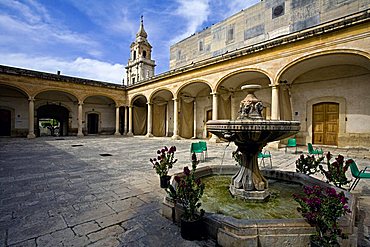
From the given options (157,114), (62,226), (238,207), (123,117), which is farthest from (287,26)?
(123,117)

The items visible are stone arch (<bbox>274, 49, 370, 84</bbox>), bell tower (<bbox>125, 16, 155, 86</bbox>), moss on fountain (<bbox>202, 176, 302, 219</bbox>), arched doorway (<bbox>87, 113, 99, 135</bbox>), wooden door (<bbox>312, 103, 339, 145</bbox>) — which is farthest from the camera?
bell tower (<bbox>125, 16, 155, 86</bbox>)

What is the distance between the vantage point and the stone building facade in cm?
899

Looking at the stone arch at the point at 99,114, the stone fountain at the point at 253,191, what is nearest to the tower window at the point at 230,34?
the stone arch at the point at 99,114

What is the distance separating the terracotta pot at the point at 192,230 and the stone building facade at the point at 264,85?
9112mm

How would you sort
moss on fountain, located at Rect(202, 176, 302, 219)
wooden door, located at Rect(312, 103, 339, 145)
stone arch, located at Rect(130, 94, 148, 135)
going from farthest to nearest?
stone arch, located at Rect(130, 94, 148, 135), wooden door, located at Rect(312, 103, 339, 145), moss on fountain, located at Rect(202, 176, 302, 219)

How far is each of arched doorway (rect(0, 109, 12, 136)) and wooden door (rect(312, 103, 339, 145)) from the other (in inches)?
897

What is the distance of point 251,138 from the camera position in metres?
2.81

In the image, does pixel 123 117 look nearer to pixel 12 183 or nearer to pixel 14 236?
pixel 12 183

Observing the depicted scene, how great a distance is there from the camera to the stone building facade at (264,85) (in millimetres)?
8990

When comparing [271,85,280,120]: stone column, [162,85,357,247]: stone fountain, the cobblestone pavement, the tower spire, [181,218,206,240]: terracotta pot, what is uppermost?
the tower spire

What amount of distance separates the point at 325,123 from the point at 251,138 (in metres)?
10.5

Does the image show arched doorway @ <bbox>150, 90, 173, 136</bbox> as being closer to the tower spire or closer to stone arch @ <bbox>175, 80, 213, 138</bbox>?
stone arch @ <bbox>175, 80, 213, 138</bbox>

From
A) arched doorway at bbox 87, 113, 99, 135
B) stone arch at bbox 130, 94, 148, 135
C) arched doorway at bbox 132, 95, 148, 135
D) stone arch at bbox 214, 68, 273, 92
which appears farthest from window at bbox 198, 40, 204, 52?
arched doorway at bbox 87, 113, 99, 135

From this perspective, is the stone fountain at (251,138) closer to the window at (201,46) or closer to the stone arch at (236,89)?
the stone arch at (236,89)
